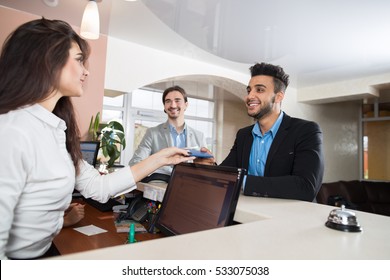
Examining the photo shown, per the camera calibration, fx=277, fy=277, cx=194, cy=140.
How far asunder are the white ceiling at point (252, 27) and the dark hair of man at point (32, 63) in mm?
2149

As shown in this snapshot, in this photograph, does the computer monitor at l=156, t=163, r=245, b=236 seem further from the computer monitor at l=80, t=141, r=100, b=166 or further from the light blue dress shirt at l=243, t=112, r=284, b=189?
the computer monitor at l=80, t=141, r=100, b=166

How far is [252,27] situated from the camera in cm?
348

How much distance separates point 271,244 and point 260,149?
1.23m

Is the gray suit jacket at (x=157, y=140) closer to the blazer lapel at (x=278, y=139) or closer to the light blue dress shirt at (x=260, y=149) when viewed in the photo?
the light blue dress shirt at (x=260, y=149)

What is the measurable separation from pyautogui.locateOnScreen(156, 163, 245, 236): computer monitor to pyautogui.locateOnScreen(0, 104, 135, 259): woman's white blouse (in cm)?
37

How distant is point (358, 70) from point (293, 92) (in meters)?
1.63

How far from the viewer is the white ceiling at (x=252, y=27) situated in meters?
2.97

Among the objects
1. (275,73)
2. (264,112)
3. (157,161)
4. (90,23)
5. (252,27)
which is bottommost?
(157,161)

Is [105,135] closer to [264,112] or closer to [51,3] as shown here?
[51,3]

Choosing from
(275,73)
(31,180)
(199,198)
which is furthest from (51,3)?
(199,198)

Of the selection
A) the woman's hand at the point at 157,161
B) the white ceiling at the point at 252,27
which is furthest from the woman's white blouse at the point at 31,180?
the white ceiling at the point at 252,27

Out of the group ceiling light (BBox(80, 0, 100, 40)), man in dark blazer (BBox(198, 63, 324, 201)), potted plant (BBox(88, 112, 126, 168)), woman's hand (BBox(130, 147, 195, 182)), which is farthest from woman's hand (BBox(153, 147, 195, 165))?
potted plant (BBox(88, 112, 126, 168))


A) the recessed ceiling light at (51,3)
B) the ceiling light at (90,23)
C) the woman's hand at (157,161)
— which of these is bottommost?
the woman's hand at (157,161)
